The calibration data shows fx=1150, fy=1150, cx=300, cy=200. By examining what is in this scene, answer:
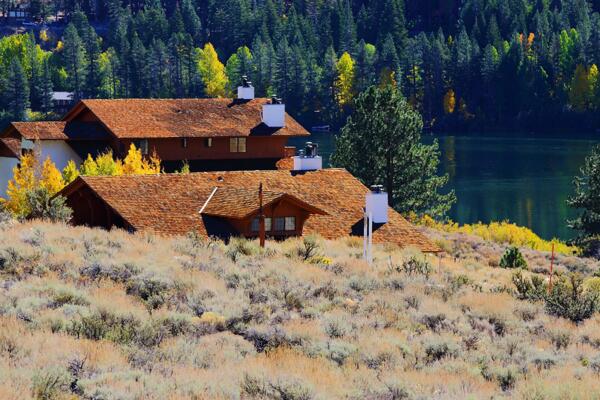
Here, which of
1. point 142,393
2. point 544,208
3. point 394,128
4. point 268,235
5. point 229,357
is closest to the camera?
point 142,393

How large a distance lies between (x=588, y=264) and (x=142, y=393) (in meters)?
33.6

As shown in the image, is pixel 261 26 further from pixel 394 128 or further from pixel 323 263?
pixel 323 263

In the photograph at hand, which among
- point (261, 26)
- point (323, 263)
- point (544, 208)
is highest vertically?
point (261, 26)

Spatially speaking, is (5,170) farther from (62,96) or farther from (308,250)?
(62,96)

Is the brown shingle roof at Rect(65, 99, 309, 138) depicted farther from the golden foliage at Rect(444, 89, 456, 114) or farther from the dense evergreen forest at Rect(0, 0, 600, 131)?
the golden foliage at Rect(444, 89, 456, 114)

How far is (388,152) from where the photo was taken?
55.2 meters

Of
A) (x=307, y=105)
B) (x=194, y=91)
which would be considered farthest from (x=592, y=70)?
(x=194, y=91)

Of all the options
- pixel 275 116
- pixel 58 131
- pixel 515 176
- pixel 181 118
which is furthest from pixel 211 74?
pixel 58 131

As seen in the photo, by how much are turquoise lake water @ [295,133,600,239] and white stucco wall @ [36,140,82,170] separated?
25126 mm

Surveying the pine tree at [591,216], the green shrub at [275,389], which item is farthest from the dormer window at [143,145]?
the green shrub at [275,389]

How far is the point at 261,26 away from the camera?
19562 centimetres

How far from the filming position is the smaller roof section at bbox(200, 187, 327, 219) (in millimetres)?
33375

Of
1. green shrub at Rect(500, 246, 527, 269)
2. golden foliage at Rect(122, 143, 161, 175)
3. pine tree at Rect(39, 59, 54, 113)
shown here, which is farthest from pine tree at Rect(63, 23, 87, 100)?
green shrub at Rect(500, 246, 527, 269)

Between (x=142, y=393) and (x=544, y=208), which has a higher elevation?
(x=142, y=393)
